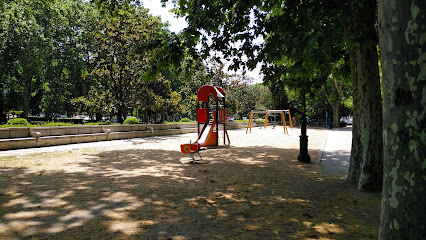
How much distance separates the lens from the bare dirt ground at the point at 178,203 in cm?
353

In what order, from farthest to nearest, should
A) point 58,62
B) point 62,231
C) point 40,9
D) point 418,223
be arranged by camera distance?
point 58,62 → point 40,9 → point 62,231 → point 418,223

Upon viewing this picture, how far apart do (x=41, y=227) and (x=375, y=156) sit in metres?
6.04

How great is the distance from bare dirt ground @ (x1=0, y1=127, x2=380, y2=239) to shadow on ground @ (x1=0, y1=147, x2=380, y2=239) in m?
0.01

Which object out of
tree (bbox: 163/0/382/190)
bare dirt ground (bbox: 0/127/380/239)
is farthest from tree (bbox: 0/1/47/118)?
tree (bbox: 163/0/382/190)

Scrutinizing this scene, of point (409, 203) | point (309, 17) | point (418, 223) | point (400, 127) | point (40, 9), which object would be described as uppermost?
point (40, 9)

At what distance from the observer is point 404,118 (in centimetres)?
205

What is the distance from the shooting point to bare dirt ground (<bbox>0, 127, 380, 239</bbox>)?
3.53 metres

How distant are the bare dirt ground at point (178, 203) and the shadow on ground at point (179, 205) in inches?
0.5

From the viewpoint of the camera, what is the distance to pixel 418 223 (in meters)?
2.02

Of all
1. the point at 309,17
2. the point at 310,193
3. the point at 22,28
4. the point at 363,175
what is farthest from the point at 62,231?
the point at 22,28

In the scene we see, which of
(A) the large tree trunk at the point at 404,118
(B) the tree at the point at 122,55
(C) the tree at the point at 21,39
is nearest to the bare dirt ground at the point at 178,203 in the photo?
(A) the large tree trunk at the point at 404,118

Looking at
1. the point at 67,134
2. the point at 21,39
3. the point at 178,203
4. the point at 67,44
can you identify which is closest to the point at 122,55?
the point at 67,134

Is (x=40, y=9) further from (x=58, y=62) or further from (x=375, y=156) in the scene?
(x=375, y=156)

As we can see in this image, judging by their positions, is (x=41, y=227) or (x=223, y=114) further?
(x=223, y=114)
